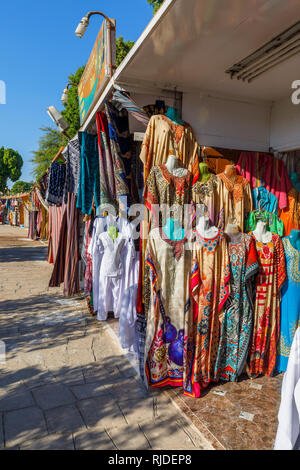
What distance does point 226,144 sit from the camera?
3459mm

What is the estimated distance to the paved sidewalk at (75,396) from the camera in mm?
2250

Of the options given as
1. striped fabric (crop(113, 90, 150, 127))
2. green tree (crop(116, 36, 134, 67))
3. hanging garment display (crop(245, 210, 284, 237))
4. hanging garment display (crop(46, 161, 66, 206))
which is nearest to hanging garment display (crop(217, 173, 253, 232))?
hanging garment display (crop(245, 210, 284, 237))

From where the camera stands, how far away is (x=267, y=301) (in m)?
3.09

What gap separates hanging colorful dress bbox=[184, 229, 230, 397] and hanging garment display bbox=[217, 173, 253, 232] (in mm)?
316

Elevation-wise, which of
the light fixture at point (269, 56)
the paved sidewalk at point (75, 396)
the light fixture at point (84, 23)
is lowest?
the paved sidewalk at point (75, 396)

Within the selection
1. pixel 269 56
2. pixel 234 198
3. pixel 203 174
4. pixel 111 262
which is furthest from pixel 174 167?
pixel 111 262

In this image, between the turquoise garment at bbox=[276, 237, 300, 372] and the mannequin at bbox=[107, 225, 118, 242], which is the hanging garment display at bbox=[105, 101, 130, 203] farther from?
the turquoise garment at bbox=[276, 237, 300, 372]

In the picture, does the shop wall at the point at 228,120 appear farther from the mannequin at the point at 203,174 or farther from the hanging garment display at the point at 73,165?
the hanging garment display at the point at 73,165

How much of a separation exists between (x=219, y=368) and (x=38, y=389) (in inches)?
67.4

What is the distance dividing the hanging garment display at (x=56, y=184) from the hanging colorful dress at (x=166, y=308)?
4.01 m

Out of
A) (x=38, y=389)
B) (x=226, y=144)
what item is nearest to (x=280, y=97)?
(x=226, y=144)

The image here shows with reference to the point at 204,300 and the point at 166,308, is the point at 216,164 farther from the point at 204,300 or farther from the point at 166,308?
the point at 166,308

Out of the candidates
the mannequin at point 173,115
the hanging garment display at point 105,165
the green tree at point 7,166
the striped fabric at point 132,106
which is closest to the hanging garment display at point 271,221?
the mannequin at point 173,115
